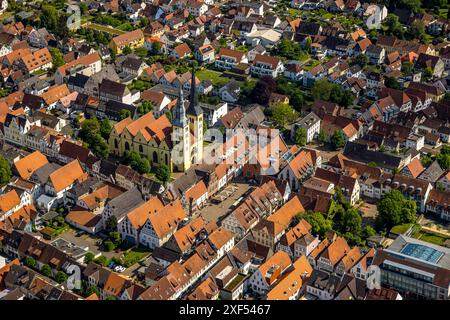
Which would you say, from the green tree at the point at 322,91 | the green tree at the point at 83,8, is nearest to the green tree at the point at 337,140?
the green tree at the point at 322,91

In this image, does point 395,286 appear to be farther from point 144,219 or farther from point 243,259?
point 144,219

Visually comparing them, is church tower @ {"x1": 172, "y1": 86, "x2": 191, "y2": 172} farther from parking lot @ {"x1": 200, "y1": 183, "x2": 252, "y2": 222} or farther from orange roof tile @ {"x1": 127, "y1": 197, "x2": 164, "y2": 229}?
orange roof tile @ {"x1": 127, "y1": 197, "x2": 164, "y2": 229}

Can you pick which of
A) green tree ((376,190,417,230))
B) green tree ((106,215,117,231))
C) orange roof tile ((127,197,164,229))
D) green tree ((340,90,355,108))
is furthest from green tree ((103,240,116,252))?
green tree ((340,90,355,108))

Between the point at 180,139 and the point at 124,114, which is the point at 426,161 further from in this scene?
the point at 124,114

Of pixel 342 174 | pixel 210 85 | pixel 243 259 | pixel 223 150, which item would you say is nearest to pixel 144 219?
pixel 243 259

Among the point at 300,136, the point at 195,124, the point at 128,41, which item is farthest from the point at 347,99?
the point at 128,41
